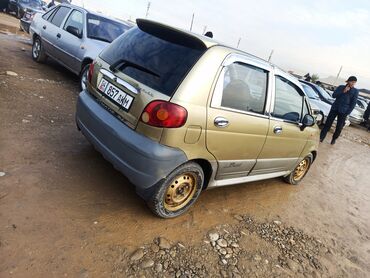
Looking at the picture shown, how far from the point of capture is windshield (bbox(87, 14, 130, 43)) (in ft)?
22.8

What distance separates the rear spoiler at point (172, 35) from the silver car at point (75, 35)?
11.1 feet

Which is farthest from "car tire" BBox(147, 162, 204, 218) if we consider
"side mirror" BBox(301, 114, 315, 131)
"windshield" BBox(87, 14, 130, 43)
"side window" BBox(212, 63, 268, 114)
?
"windshield" BBox(87, 14, 130, 43)

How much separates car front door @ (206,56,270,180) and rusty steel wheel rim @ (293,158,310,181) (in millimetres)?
1843

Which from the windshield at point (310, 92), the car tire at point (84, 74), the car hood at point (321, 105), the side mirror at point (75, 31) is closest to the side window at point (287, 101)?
the car tire at point (84, 74)

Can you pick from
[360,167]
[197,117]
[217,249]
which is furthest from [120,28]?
[360,167]

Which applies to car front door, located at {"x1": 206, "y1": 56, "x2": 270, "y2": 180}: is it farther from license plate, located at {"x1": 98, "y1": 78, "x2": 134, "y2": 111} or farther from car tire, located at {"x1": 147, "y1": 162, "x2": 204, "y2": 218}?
license plate, located at {"x1": 98, "y1": 78, "x2": 134, "y2": 111}

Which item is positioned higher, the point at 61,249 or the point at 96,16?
the point at 96,16

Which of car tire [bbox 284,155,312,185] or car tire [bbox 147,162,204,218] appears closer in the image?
car tire [bbox 147,162,204,218]

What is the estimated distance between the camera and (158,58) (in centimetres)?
301

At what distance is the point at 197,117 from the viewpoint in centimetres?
284

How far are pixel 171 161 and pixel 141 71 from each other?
3.03ft

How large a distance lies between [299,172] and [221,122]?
2.99 meters

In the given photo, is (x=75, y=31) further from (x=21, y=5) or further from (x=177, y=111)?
(x=21, y=5)

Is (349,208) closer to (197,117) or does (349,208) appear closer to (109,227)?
(197,117)
